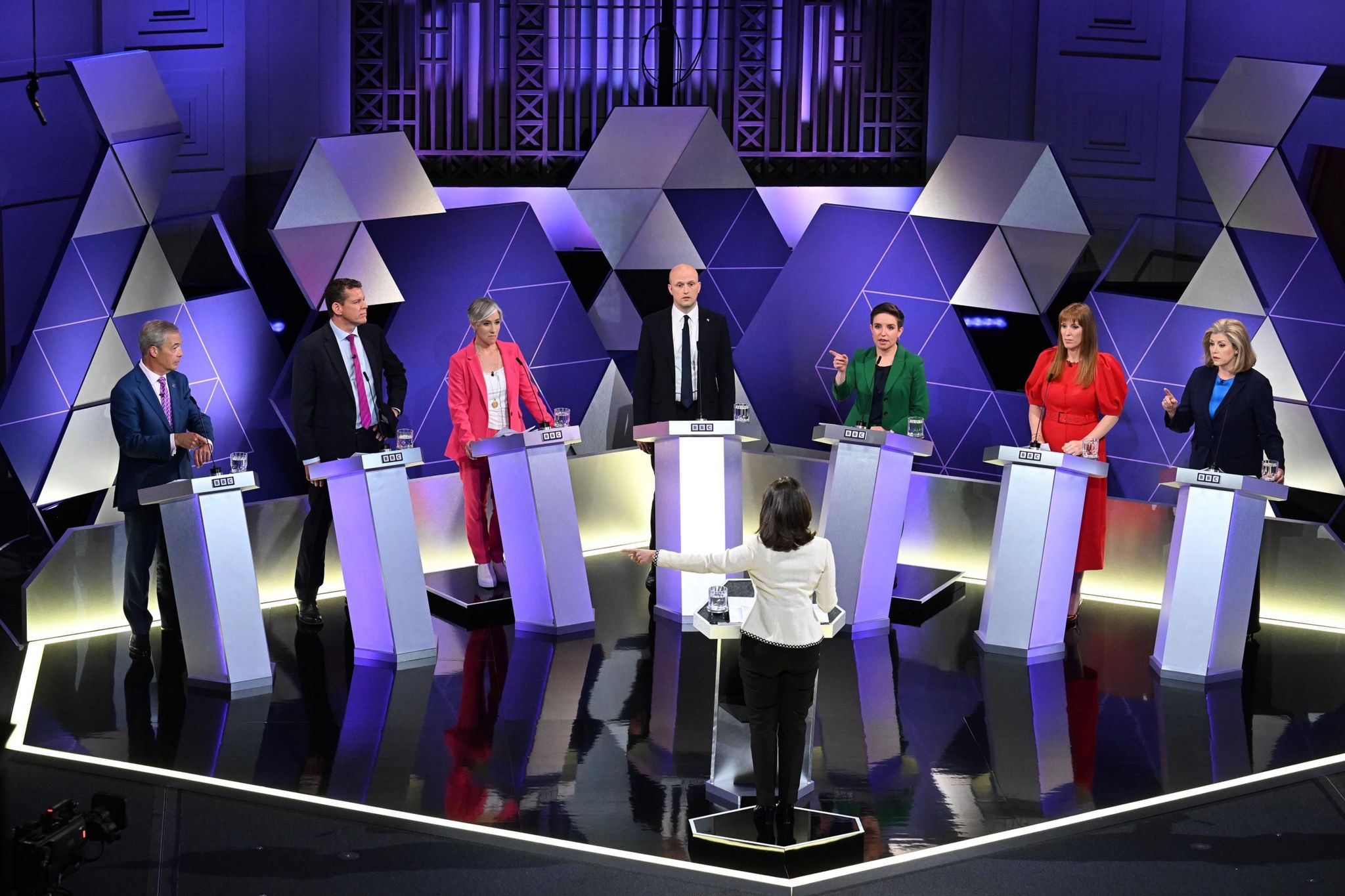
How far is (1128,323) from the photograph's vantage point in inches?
277

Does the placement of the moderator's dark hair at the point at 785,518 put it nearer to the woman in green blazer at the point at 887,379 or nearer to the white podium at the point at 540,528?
the white podium at the point at 540,528

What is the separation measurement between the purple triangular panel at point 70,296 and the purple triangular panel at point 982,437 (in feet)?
14.5

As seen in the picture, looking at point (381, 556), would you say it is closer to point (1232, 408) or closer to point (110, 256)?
point (110, 256)

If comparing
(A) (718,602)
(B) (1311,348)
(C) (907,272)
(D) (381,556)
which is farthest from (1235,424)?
(D) (381,556)

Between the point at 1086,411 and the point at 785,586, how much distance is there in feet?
9.05

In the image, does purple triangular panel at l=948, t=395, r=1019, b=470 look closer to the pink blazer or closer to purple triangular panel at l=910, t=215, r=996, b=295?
purple triangular panel at l=910, t=215, r=996, b=295

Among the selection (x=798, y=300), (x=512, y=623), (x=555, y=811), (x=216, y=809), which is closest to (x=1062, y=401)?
(x=798, y=300)

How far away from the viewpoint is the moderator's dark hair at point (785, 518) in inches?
152

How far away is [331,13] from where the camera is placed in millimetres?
7480

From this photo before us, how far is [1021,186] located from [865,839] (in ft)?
14.0

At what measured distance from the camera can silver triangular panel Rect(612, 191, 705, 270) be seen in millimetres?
7785

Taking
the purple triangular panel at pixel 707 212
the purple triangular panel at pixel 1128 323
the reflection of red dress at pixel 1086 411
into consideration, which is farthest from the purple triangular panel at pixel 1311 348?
the purple triangular panel at pixel 707 212

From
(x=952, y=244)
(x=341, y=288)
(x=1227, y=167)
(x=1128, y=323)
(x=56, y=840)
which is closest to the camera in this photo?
(x=56, y=840)

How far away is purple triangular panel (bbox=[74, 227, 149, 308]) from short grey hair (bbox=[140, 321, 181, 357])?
85 centimetres
